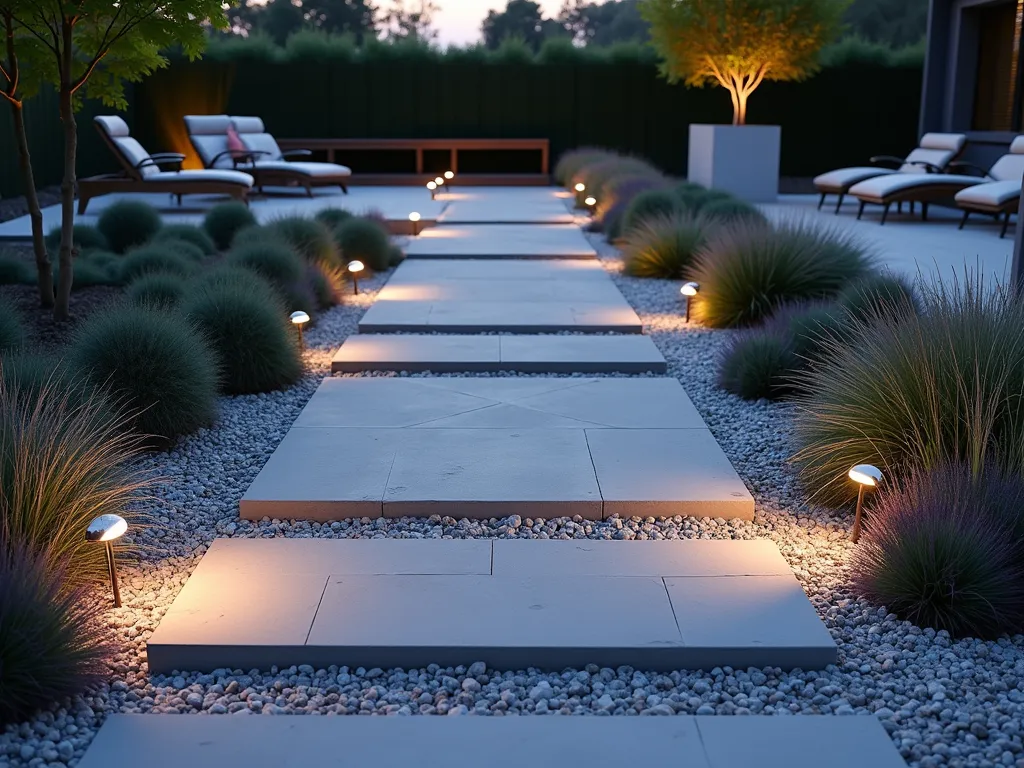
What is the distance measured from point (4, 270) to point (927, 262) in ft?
22.1

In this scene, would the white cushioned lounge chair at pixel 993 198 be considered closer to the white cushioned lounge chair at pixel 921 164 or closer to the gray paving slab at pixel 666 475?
the white cushioned lounge chair at pixel 921 164

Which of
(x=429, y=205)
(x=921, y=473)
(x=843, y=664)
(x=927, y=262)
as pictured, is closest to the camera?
(x=843, y=664)

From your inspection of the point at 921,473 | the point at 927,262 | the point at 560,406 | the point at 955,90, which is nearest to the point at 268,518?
the point at 560,406

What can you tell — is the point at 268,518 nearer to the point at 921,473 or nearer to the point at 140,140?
the point at 921,473

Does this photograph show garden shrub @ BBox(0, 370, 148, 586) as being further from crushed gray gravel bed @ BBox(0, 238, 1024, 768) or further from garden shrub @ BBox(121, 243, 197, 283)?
garden shrub @ BBox(121, 243, 197, 283)

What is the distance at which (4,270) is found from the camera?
6723 millimetres

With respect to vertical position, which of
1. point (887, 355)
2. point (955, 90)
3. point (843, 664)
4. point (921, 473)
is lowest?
point (843, 664)

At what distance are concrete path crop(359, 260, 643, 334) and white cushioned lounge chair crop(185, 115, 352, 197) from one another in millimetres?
5591

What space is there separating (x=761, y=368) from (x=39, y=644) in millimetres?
3394

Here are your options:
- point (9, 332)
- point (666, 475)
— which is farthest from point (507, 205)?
point (666, 475)

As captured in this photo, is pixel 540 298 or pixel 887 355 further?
pixel 540 298

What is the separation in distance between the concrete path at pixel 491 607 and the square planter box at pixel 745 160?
11502 millimetres

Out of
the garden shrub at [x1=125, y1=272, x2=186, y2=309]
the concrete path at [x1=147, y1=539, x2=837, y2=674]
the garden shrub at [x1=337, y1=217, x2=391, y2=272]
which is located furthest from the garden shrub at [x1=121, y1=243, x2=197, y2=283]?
the concrete path at [x1=147, y1=539, x2=837, y2=674]

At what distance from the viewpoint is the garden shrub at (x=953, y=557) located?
271 cm
